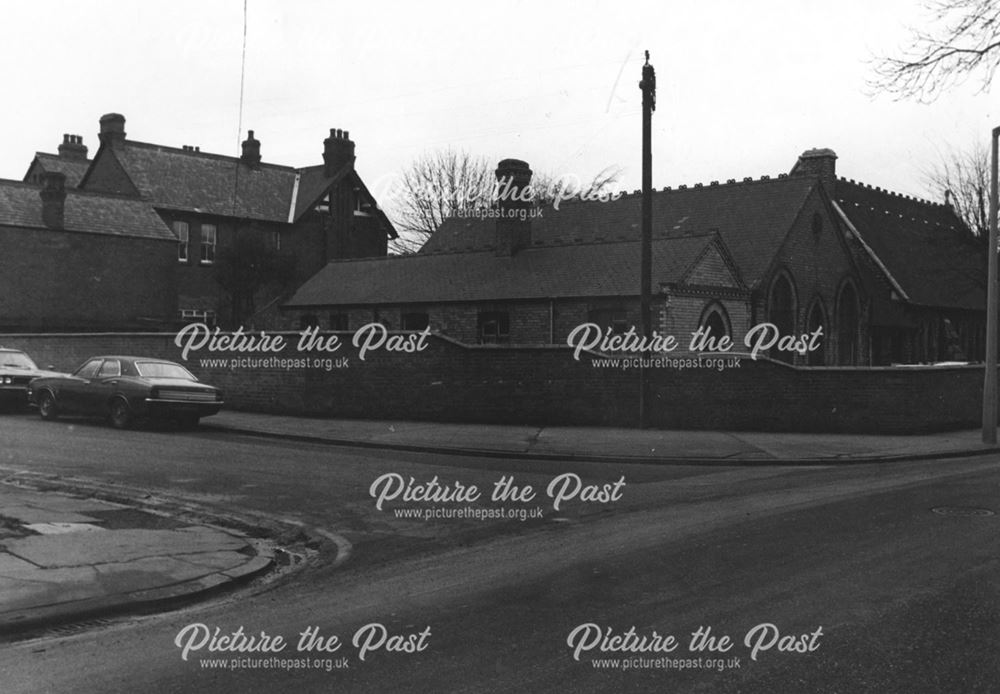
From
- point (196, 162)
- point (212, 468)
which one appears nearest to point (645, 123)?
point (212, 468)

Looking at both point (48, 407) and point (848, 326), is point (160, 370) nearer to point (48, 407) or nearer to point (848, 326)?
point (48, 407)

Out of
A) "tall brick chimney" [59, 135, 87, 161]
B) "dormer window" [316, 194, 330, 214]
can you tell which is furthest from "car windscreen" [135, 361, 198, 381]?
"tall brick chimney" [59, 135, 87, 161]

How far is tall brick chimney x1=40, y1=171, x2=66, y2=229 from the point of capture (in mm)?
40312

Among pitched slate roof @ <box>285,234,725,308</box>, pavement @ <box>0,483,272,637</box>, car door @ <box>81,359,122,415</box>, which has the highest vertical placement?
pitched slate roof @ <box>285,234,725,308</box>

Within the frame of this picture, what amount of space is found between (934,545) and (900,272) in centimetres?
3659

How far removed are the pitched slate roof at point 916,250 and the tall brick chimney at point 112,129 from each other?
1351 inches

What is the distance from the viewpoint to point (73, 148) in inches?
2146

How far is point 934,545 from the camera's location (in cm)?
901

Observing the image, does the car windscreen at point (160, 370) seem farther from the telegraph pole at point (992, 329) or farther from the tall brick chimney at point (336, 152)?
the tall brick chimney at point (336, 152)

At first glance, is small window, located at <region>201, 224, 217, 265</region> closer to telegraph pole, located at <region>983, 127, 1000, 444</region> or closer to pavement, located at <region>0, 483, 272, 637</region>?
telegraph pole, located at <region>983, 127, 1000, 444</region>

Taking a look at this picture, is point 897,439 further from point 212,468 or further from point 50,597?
point 50,597

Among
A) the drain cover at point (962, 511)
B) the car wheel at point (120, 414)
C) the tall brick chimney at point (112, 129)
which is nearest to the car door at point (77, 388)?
the car wheel at point (120, 414)

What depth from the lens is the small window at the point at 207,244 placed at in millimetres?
47469

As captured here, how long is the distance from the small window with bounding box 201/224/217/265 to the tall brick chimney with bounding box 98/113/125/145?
19.5 ft
